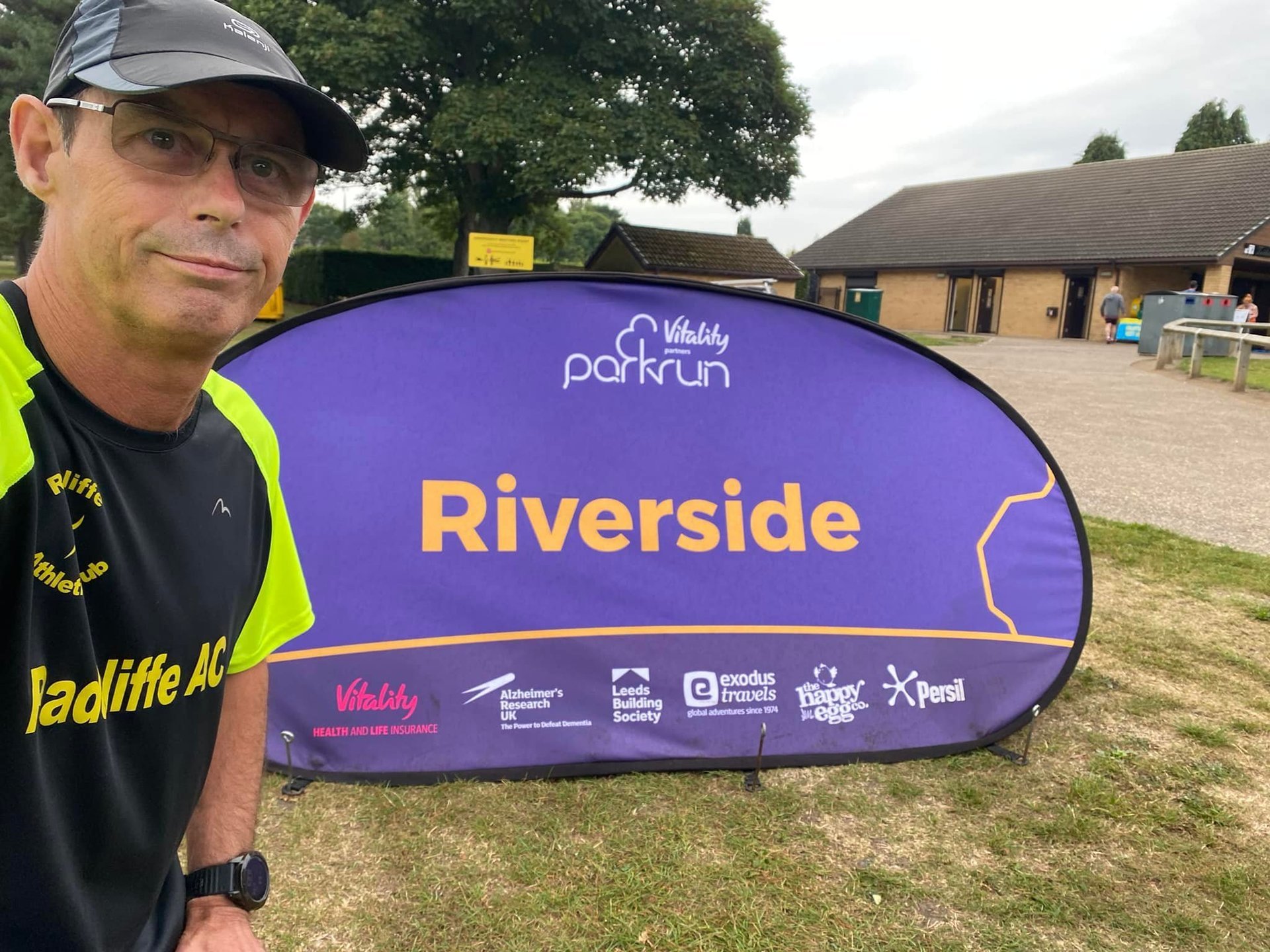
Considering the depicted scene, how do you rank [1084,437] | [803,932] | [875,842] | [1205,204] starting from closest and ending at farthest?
[803,932], [875,842], [1084,437], [1205,204]

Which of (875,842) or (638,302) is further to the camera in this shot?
(638,302)

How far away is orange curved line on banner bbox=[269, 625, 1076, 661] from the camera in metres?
2.55

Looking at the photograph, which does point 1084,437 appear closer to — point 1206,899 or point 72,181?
point 1206,899

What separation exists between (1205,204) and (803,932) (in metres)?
31.5

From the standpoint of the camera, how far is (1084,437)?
900cm

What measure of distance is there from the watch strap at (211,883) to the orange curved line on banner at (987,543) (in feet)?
8.18

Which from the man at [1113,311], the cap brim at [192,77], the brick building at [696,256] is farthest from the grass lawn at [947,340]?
the cap brim at [192,77]

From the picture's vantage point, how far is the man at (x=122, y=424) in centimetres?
96

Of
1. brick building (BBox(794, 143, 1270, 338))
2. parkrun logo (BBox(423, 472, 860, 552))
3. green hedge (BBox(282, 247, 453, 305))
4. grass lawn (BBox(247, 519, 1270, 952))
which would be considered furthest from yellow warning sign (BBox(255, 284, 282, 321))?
brick building (BBox(794, 143, 1270, 338))

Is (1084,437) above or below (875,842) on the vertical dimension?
above

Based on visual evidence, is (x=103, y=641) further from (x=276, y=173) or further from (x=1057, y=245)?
(x=1057, y=245)

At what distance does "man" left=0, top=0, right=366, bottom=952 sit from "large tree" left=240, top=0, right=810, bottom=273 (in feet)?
67.0

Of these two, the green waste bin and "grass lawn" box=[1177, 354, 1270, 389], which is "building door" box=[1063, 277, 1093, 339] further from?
"grass lawn" box=[1177, 354, 1270, 389]

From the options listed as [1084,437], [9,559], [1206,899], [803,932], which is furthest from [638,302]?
[1084,437]
